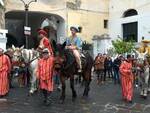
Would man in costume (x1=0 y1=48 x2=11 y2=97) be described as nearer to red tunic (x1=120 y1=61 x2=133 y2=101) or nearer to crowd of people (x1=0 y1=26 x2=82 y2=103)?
crowd of people (x1=0 y1=26 x2=82 y2=103)

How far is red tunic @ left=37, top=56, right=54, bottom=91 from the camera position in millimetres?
14547

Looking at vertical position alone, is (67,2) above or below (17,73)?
above

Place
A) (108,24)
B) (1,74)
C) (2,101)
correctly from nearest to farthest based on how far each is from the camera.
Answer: (2,101), (1,74), (108,24)

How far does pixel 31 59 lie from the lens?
725 inches

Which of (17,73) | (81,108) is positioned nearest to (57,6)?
(17,73)

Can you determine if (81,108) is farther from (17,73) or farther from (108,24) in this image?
(108,24)

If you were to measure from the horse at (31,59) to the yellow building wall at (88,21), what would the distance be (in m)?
28.8

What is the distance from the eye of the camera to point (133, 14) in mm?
48594

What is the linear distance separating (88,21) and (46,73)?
117 feet

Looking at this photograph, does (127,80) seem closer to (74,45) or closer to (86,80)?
(86,80)

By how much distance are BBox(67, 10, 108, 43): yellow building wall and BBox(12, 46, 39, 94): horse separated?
28818 mm

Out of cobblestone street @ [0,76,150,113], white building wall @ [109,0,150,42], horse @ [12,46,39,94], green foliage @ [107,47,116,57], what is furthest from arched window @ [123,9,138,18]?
cobblestone street @ [0,76,150,113]

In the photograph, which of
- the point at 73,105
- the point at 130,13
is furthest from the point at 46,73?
the point at 130,13

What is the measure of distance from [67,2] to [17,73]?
2649 cm
